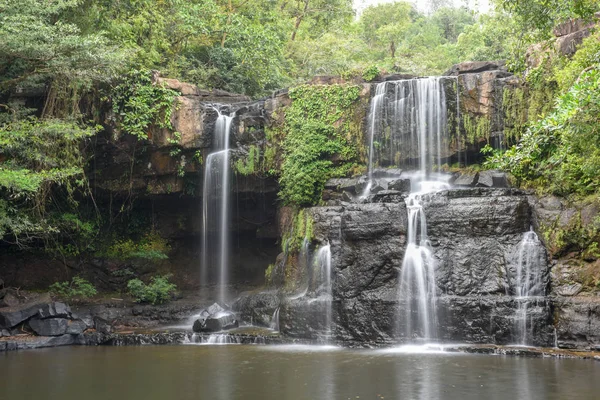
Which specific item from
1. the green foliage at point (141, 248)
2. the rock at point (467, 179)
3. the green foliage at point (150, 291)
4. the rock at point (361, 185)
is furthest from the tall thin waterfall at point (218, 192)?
the rock at point (467, 179)

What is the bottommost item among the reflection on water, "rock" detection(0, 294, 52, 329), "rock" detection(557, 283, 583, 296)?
the reflection on water

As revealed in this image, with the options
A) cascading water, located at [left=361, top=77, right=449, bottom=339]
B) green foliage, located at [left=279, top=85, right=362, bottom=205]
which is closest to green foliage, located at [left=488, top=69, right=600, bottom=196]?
cascading water, located at [left=361, top=77, right=449, bottom=339]

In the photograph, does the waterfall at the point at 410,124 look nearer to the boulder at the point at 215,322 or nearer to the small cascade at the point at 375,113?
the small cascade at the point at 375,113

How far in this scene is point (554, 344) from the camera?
12.0 meters

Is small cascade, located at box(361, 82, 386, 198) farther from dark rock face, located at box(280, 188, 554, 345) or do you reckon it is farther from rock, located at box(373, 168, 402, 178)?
dark rock face, located at box(280, 188, 554, 345)

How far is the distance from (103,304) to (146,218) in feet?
14.0

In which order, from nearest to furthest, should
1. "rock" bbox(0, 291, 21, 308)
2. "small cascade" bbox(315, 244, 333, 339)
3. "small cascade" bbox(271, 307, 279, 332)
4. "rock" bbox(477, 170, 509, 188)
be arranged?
"small cascade" bbox(315, 244, 333, 339)
"small cascade" bbox(271, 307, 279, 332)
"rock" bbox(477, 170, 509, 188)
"rock" bbox(0, 291, 21, 308)

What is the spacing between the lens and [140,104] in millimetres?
18453

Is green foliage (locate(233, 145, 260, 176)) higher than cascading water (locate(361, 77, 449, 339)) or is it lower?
lower

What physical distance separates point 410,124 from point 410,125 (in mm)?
37

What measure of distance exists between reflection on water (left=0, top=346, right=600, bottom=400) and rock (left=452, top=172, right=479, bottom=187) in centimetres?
635

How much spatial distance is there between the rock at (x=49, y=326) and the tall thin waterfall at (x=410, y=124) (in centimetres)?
976

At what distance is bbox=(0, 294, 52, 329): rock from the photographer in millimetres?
15148

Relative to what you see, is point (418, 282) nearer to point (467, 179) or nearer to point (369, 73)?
point (467, 179)
